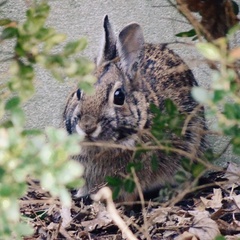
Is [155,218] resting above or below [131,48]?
below

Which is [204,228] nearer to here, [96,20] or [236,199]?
[236,199]

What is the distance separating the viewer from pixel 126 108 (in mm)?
4535

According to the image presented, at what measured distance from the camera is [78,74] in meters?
2.49

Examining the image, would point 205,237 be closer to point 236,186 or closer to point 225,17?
point 236,186

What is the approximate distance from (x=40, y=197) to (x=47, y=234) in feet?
2.30

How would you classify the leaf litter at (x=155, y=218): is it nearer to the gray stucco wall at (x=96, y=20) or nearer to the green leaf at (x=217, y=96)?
the gray stucco wall at (x=96, y=20)

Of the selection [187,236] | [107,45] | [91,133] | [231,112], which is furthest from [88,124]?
[231,112]

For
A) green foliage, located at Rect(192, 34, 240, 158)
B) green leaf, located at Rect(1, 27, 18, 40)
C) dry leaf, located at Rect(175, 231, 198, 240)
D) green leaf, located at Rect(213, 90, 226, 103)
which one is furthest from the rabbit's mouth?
green leaf, located at Rect(213, 90, 226, 103)

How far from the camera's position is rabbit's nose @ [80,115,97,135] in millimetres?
4199

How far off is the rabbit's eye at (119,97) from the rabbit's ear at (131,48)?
0.68 ft

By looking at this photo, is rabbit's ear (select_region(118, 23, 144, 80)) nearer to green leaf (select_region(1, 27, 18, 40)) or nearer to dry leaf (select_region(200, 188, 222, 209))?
dry leaf (select_region(200, 188, 222, 209))

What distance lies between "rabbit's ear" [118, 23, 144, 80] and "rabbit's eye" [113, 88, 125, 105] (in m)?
0.21

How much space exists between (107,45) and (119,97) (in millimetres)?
305

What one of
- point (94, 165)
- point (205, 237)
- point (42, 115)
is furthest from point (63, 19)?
point (205, 237)
